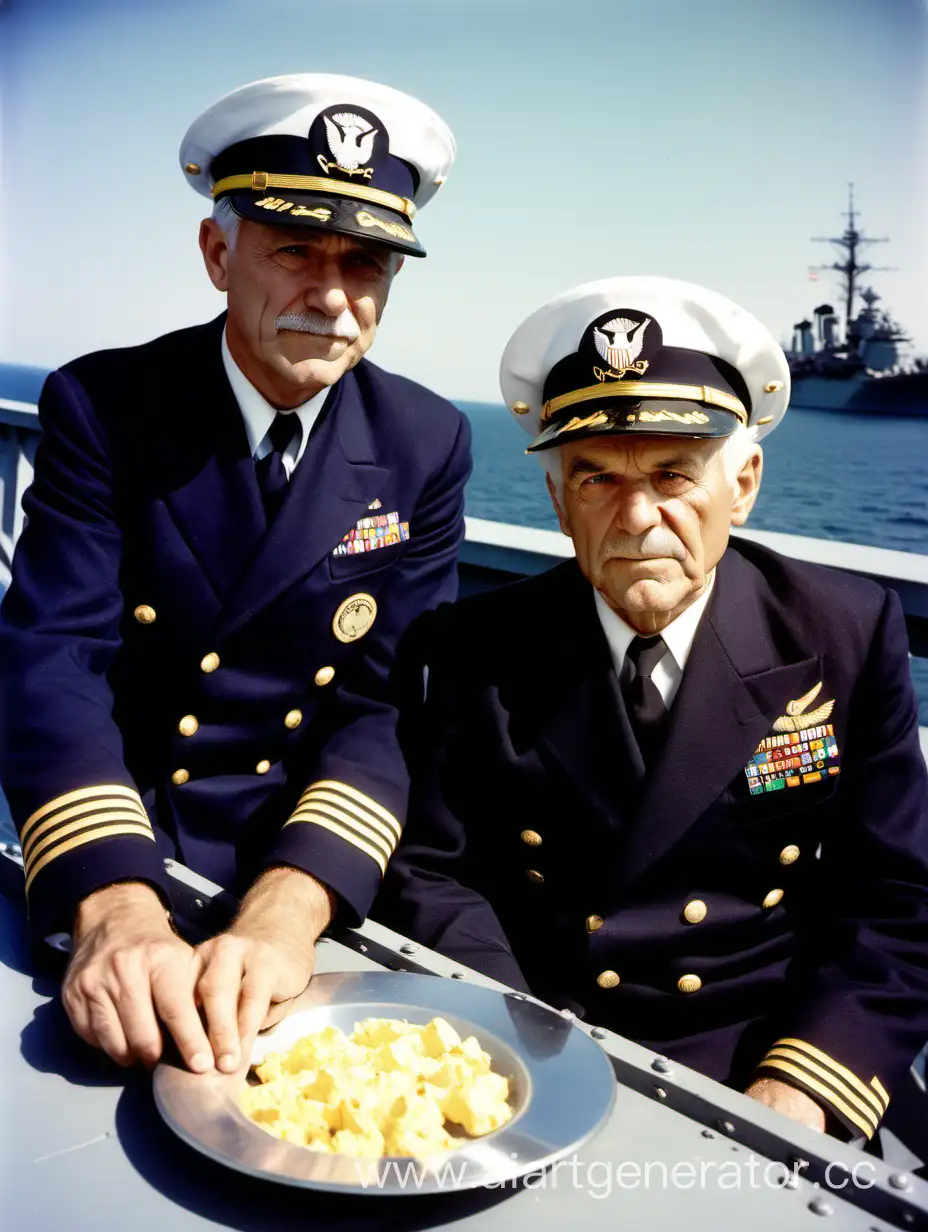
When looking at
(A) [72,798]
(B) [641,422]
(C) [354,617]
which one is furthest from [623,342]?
(A) [72,798]

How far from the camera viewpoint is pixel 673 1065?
137 centimetres

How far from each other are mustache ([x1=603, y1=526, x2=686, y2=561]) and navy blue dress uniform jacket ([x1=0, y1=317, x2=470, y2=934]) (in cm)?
57

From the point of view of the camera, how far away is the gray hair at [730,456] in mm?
1819

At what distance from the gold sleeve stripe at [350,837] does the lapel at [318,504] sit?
0.38 meters

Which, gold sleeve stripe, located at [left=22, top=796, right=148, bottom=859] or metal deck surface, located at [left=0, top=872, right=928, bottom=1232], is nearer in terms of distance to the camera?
metal deck surface, located at [left=0, top=872, right=928, bottom=1232]

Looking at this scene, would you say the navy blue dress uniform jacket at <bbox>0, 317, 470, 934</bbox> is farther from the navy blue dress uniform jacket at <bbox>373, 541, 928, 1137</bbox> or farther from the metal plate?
the metal plate

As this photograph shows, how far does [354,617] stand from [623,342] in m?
0.71

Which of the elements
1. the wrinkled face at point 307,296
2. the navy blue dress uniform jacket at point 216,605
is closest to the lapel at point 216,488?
the navy blue dress uniform jacket at point 216,605

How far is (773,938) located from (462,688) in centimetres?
65

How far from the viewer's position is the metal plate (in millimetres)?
1130

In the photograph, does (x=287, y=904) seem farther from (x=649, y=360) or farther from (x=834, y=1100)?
(x=649, y=360)

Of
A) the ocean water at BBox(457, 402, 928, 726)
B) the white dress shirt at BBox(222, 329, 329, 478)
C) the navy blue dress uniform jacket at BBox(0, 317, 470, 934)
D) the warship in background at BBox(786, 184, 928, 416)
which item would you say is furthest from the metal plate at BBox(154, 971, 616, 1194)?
the ocean water at BBox(457, 402, 928, 726)

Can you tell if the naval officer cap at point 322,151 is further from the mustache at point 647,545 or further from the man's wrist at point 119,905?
the man's wrist at point 119,905

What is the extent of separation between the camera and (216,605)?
2107 mm
